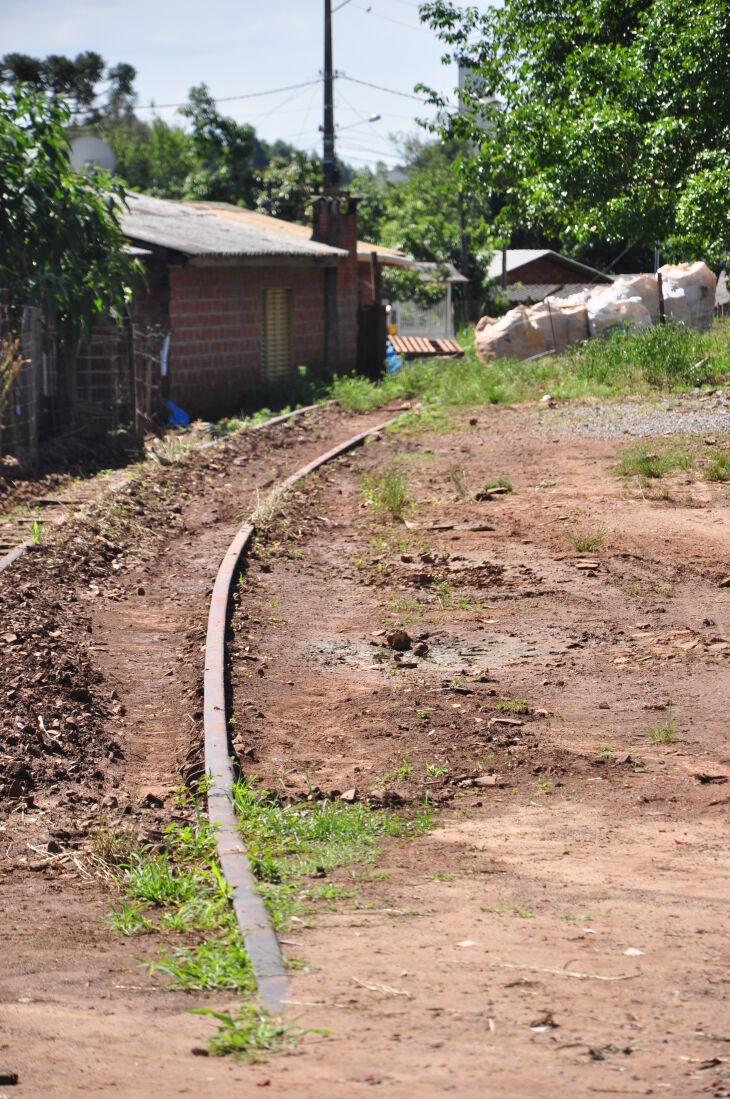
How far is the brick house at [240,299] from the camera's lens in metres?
21.1

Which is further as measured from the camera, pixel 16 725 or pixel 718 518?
pixel 718 518

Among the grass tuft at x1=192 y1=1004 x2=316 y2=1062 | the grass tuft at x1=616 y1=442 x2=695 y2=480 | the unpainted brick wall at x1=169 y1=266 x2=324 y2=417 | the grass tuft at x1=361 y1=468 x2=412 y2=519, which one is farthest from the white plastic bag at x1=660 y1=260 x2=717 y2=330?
the grass tuft at x1=192 y1=1004 x2=316 y2=1062

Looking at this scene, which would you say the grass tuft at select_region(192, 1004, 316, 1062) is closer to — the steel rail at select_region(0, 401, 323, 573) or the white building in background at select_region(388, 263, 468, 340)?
the steel rail at select_region(0, 401, 323, 573)

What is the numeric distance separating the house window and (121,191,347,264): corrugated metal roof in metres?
1.03

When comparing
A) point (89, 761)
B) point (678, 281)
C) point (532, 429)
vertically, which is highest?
point (678, 281)

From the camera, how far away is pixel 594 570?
9766 millimetres

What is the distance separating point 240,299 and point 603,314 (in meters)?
7.87

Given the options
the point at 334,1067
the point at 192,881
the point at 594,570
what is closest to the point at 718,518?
the point at 594,570

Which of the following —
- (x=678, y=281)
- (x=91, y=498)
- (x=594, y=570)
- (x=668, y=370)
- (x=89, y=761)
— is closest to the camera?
(x=89, y=761)

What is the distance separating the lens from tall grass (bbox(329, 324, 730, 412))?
67.6 ft

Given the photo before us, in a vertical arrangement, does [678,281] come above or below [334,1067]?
above

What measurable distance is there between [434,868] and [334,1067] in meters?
1.56

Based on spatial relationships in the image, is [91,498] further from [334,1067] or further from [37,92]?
[334,1067]

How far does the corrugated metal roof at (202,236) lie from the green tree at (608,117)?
404cm
